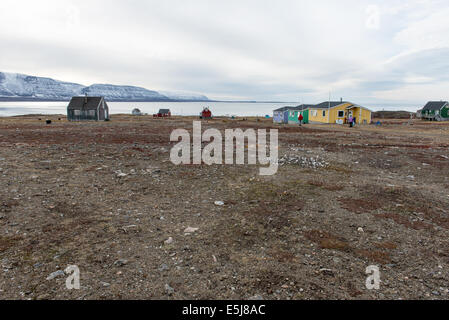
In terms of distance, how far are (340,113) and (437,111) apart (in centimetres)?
3419

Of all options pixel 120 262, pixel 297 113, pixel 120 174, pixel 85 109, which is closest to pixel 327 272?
pixel 120 262

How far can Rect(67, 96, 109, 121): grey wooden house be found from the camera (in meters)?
53.1

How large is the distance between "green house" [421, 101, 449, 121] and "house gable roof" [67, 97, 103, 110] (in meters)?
77.7

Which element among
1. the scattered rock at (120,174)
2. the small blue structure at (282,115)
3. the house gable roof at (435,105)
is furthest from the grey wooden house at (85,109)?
the house gable roof at (435,105)

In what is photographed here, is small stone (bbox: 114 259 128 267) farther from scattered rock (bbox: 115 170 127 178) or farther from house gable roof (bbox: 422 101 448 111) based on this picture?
house gable roof (bbox: 422 101 448 111)

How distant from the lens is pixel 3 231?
5.60 m

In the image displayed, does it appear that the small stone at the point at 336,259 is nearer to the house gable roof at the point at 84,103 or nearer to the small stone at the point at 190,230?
Result: the small stone at the point at 190,230

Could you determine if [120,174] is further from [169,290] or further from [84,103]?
[84,103]

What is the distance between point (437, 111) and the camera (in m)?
63.4

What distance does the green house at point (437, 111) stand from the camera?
62.8 meters

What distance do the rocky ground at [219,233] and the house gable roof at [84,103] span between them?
47.1 metres

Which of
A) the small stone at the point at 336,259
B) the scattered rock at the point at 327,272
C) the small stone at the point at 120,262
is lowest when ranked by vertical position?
the scattered rock at the point at 327,272
